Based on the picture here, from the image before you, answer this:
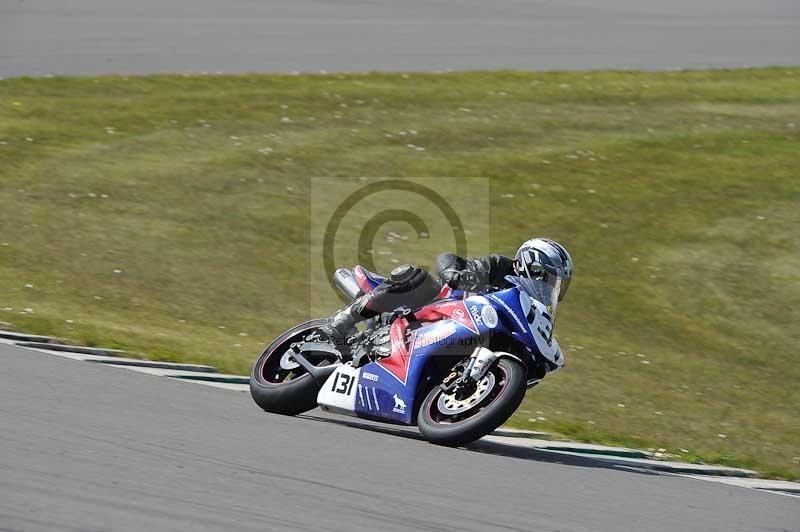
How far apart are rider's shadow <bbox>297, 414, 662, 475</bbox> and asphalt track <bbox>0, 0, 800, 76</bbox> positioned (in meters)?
14.6

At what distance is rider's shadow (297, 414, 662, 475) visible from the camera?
7.97 meters

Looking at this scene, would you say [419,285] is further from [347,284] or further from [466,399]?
[466,399]

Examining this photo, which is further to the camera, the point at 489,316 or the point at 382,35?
the point at 382,35

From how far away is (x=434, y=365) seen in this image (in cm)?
822

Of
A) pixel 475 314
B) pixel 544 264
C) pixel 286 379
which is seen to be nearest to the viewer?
pixel 475 314

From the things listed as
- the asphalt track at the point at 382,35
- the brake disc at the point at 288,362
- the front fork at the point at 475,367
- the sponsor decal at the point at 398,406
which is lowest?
the sponsor decal at the point at 398,406

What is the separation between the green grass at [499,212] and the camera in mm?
11273

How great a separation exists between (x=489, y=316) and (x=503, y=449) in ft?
3.17

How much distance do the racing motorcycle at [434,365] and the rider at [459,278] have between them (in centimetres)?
8

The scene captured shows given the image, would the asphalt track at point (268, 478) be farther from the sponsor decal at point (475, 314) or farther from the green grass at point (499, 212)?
the green grass at point (499, 212)

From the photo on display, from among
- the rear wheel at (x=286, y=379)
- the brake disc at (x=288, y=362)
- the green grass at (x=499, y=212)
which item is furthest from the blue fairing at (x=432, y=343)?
the green grass at (x=499, y=212)

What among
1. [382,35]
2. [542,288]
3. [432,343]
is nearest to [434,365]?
[432,343]

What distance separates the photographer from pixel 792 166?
63.2 feet

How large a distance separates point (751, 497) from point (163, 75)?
16496 mm
